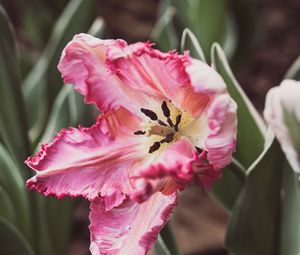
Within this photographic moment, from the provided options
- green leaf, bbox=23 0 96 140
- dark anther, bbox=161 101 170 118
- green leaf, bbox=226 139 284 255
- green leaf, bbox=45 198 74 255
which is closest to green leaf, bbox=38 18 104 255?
green leaf, bbox=45 198 74 255

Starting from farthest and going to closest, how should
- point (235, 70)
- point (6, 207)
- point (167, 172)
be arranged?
point (235, 70) → point (6, 207) → point (167, 172)

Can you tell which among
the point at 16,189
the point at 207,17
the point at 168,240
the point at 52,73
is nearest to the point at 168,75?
the point at 168,240

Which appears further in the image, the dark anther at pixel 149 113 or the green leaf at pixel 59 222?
the green leaf at pixel 59 222

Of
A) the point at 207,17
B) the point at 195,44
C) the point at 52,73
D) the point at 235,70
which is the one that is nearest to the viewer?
the point at 195,44

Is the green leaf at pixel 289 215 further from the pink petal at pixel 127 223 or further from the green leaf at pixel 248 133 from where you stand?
the pink petal at pixel 127 223

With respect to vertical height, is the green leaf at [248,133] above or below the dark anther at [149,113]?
below

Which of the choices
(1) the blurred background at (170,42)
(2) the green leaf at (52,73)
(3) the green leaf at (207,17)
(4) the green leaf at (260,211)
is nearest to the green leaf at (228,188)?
(4) the green leaf at (260,211)

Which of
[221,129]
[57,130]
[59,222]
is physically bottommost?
[59,222]

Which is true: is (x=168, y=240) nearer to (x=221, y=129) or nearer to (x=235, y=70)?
(x=221, y=129)
